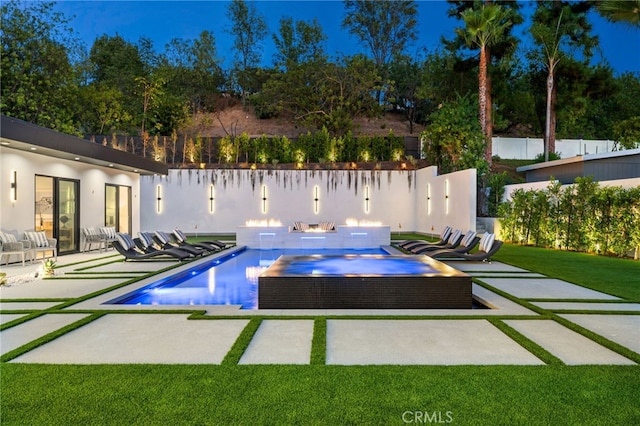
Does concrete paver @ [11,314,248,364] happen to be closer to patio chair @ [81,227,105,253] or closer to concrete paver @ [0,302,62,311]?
concrete paver @ [0,302,62,311]

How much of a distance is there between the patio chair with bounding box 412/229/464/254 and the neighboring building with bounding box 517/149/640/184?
21.3 feet

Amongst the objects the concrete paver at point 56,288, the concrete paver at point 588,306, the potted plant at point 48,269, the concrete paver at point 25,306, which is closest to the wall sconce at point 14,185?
the potted plant at point 48,269

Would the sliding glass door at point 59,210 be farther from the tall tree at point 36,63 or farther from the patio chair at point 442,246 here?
the patio chair at point 442,246

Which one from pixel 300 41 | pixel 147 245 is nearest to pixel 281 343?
pixel 147 245

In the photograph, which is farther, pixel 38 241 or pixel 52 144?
pixel 38 241

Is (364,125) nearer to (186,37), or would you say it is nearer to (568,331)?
(186,37)

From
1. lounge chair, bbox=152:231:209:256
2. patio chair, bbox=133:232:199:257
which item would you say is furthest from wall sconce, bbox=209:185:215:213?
patio chair, bbox=133:232:199:257

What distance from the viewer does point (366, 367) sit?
3.37 m

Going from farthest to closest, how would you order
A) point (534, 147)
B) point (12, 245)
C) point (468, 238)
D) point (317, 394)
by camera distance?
point (534, 147) < point (468, 238) < point (12, 245) < point (317, 394)

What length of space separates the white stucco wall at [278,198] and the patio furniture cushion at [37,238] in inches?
392

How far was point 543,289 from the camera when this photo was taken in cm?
665

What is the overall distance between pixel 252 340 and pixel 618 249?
11.0m

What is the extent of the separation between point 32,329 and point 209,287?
3371mm

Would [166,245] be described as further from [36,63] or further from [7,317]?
[36,63]
